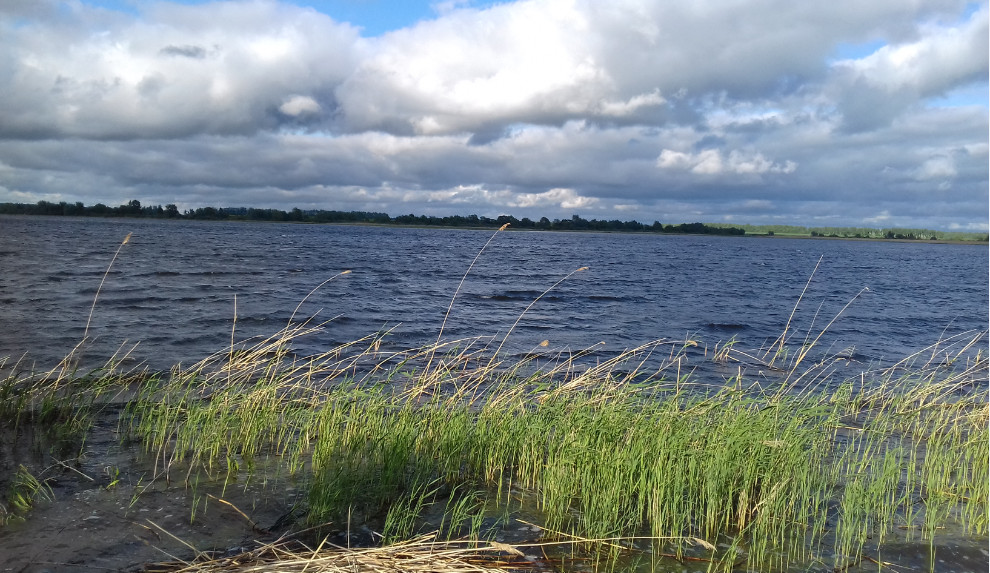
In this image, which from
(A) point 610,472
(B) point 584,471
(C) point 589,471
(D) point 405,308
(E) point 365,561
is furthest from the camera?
(D) point 405,308

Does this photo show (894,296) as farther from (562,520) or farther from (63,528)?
(63,528)

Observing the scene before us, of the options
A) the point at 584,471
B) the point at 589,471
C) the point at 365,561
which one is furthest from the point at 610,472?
the point at 365,561

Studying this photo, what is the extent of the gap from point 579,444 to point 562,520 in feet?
3.02

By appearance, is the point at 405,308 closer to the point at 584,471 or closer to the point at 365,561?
the point at 584,471

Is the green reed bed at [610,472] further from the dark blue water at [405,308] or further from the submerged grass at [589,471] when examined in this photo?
the dark blue water at [405,308]

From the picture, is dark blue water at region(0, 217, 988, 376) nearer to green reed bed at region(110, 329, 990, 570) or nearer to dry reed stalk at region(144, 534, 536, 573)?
green reed bed at region(110, 329, 990, 570)

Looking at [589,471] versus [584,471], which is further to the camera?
[584,471]

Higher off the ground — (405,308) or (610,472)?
(610,472)

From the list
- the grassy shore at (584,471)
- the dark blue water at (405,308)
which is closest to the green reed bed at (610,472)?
the grassy shore at (584,471)

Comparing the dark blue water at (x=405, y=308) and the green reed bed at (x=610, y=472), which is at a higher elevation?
the green reed bed at (x=610, y=472)

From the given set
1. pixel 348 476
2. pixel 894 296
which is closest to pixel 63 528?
pixel 348 476

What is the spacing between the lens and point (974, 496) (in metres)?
7.05

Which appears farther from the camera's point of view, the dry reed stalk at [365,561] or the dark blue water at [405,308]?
the dark blue water at [405,308]

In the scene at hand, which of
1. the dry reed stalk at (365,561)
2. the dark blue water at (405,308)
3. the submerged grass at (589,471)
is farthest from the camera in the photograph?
the dark blue water at (405,308)
